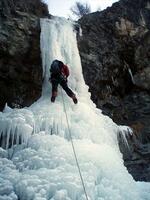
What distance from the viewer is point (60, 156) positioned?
654 centimetres

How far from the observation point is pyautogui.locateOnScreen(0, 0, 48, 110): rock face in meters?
10.1

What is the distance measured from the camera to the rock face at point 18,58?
10062mm

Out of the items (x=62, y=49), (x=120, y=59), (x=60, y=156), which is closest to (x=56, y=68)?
(x=62, y=49)

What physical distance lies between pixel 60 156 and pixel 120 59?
611 centimetres

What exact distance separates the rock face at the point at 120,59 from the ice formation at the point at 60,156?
81.8 inches

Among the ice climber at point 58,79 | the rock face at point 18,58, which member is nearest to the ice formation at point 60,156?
the ice climber at point 58,79

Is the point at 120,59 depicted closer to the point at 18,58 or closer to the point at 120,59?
the point at 120,59

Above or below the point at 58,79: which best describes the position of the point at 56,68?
above

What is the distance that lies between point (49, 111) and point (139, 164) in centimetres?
288

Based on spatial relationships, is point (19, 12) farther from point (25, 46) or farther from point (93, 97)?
point (93, 97)

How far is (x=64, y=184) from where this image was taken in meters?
5.85

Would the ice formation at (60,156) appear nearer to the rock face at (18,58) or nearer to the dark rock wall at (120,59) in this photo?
the rock face at (18,58)

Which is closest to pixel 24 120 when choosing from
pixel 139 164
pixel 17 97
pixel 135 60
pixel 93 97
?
pixel 17 97

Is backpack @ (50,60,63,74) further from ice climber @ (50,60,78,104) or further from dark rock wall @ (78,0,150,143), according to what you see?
dark rock wall @ (78,0,150,143)
